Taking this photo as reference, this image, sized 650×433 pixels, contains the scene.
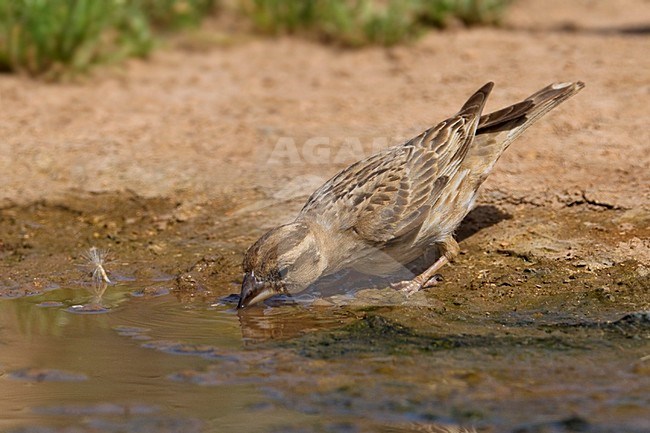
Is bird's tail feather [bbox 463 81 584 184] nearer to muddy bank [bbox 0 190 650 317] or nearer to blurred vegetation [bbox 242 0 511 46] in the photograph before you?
muddy bank [bbox 0 190 650 317]

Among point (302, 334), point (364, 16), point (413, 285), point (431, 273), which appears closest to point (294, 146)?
point (431, 273)

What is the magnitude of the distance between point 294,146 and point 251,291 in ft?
10.1

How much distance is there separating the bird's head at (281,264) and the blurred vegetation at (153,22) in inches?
209

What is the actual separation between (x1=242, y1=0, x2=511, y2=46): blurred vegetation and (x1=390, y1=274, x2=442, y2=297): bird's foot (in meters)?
5.92

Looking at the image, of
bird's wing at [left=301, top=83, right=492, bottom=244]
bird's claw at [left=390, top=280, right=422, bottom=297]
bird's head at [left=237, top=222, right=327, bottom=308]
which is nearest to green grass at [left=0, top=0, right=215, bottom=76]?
bird's wing at [left=301, top=83, right=492, bottom=244]

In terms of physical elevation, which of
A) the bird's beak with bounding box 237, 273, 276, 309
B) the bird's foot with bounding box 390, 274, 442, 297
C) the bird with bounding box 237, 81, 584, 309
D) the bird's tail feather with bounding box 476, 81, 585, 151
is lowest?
the bird's foot with bounding box 390, 274, 442, 297

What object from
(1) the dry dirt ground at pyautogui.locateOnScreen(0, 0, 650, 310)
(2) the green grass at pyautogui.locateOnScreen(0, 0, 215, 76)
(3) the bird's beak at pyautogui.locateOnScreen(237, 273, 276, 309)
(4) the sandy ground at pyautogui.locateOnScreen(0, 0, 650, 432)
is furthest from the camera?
(2) the green grass at pyautogui.locateOnScreen(0, 0, 215, 76)

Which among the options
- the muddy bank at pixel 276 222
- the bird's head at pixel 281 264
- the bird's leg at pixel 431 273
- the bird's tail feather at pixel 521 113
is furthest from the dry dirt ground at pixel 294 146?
the bird's head at pixel 281 264

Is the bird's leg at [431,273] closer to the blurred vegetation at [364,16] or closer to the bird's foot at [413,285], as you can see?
the bird's foot at [413,285]

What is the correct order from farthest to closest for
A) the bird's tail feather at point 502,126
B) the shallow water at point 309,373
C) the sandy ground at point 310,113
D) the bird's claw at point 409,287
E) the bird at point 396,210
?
the sandy ground at point 310,113 < the bird's tail feather at point 502,126 < the bird's claw at point 409,287 < the bird at point 396,210 < the shallow water at point 309,373

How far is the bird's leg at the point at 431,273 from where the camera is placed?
725 centimetres

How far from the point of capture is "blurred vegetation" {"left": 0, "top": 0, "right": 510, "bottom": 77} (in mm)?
11344

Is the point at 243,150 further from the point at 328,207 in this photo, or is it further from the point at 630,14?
the point at 630,14

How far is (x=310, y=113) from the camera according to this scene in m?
10.6
